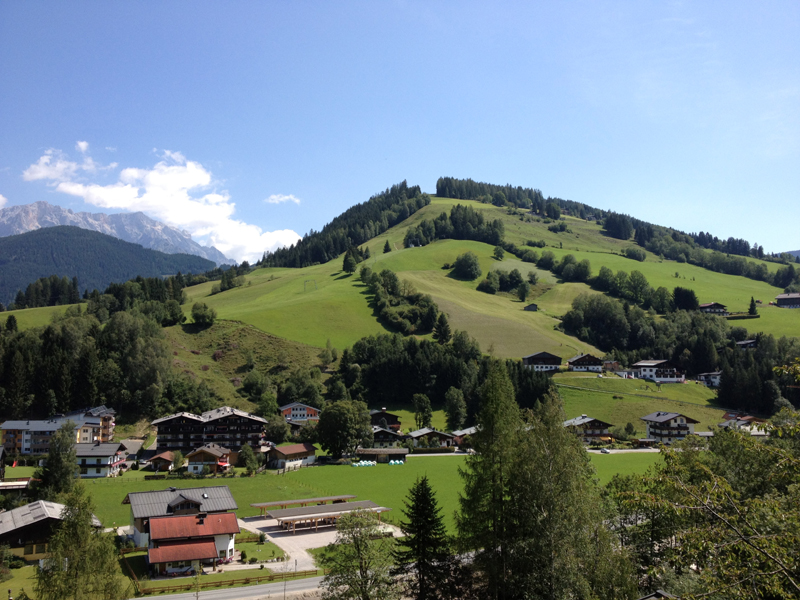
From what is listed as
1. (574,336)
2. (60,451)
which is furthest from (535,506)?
(574,336)

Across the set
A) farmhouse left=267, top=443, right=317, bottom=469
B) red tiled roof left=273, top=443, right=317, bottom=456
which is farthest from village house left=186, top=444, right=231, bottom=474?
red tiled roof left=273, top=443, right=317, bottom=456

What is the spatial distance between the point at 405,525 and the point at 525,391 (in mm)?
78654

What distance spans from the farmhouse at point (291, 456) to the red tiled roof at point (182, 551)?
35403mm

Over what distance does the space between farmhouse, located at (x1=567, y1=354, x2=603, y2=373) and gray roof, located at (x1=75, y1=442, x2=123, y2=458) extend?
86.4 meters

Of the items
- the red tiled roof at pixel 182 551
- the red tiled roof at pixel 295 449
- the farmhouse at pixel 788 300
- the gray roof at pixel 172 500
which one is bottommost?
the red tiled roof at pixel 295 449

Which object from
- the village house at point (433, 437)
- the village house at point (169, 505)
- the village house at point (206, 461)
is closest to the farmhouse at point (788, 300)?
the village house at point (433, 437)

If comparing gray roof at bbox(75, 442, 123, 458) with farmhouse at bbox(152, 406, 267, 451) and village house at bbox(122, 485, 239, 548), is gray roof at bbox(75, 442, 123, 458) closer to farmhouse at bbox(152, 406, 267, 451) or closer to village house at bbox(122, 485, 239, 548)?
farmhouse at bbox(152, 406, 267, 451)

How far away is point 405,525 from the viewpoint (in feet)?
89.7

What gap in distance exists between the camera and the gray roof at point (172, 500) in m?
42.9

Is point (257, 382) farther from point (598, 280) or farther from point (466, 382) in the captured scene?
point (598, 280)

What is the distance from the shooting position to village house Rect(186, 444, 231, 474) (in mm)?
70688

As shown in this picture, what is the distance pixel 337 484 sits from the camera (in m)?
63.0

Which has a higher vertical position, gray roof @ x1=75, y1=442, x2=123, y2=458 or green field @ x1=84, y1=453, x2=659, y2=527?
gray roof @ x1=75, y1=442, x2=123, y2=458

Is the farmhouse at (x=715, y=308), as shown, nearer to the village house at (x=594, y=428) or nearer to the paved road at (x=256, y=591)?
the village house at (x=594, y=428)
